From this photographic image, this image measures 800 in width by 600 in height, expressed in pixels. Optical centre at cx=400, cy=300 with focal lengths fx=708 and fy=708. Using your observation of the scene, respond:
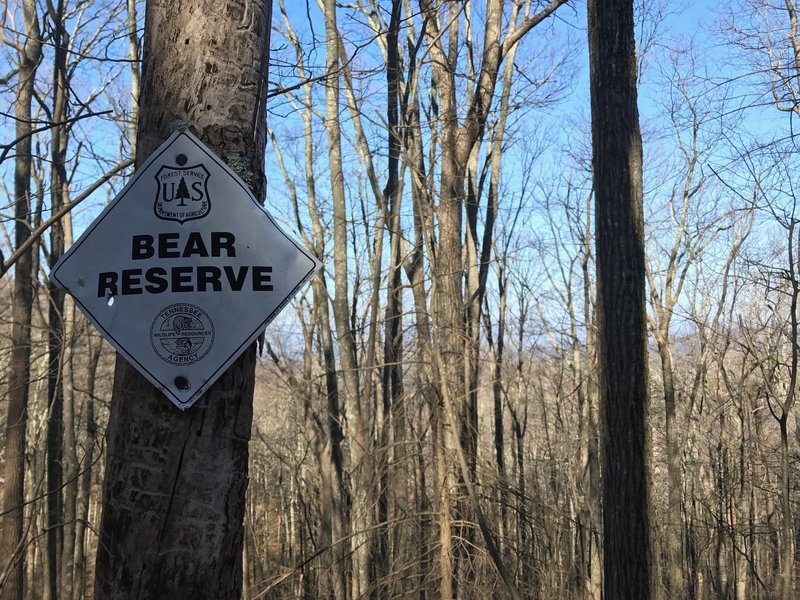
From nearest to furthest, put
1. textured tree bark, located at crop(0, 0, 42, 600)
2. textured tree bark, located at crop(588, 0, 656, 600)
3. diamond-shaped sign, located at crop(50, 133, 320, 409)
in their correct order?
diamond-shaped sign, located at crop(50, 133, 320, 409)
textured tree bark, located at crop(588, 0, 656, 600)
textured tree bark, located at crop(0, 0, 42, 600)

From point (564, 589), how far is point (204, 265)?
5260 millimetres

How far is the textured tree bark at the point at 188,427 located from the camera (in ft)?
4.62

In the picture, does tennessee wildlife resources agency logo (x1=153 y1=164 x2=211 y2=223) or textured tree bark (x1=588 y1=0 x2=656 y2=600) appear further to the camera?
textured tree bark (x1=588 y1=0 x2=656 y2=600)

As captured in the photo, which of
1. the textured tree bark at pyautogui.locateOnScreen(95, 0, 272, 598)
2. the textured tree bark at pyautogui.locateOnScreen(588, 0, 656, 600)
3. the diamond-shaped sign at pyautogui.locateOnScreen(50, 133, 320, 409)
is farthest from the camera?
the textured tree bark at pyautogui.locateOnScreen(588, 0, 656, 600)

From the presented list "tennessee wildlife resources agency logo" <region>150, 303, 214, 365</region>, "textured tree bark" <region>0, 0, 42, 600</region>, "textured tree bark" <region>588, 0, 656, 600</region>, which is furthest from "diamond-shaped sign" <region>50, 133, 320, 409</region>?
"textured tree bark" <region>0, 0, 42, 600</region>

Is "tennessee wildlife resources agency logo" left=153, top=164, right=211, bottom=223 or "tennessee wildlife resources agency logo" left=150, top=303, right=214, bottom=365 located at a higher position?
"tennessee wildlife resources agency logo" left=153, top=164, right=211, bottom=223

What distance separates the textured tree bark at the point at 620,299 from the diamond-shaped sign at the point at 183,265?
346 cm

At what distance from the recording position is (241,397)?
60.4 inches

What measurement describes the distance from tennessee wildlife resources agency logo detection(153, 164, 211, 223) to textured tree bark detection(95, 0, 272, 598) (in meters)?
0.05

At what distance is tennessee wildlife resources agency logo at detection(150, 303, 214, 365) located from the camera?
4.94ft

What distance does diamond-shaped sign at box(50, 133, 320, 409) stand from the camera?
1.53 m

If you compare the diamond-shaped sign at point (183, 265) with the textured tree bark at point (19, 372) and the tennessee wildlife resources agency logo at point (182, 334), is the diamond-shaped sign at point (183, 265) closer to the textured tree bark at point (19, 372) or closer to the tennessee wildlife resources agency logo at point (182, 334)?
the tennessee wildlife resources agency logo at point (182, 334)

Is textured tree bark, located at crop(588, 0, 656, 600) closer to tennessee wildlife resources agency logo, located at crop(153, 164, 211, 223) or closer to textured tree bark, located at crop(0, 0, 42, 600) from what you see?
tennessee wildlife resources agency logo, located at crop(153, 164, 211, 223)

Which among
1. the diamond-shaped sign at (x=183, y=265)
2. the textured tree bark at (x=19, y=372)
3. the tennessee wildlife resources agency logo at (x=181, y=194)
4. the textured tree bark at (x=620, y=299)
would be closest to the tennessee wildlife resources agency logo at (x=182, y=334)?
the diamond-shaped sign at (x=183, y=265)
